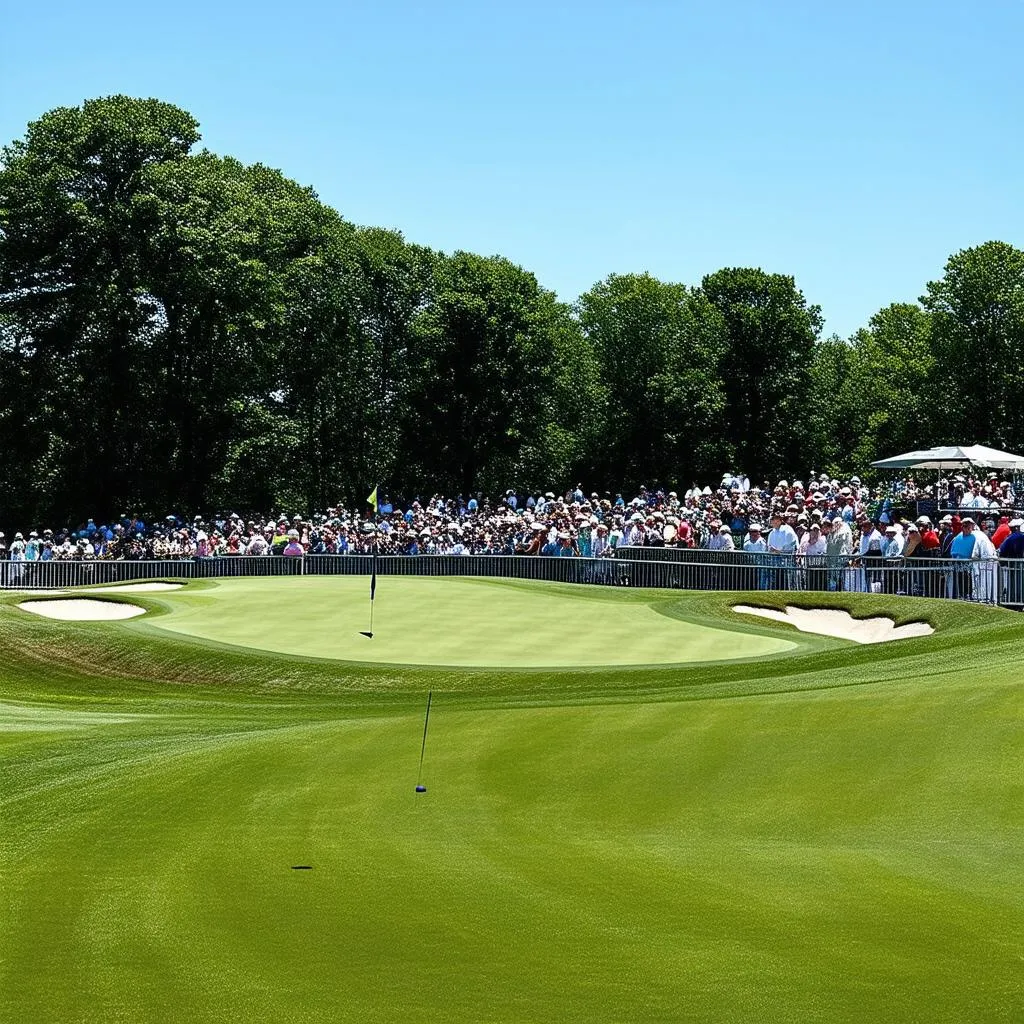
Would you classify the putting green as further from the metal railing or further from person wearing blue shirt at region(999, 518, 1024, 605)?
person wearing blue shirt at region(999, 518, 1024, 605)

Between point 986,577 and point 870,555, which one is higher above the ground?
point 870,555

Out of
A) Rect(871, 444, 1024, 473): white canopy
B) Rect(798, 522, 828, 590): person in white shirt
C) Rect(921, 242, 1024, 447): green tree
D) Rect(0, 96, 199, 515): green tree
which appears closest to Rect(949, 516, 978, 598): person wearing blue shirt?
Rect(798, 522, 828, 590): person in white shirt

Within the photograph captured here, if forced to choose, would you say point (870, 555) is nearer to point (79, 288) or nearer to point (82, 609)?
point (82, 609)

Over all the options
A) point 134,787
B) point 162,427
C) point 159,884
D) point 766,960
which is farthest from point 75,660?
point 162,427

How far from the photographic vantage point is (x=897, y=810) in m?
9.02

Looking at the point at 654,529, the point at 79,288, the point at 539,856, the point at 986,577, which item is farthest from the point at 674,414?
the point at 539,856

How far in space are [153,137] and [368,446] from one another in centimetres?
2015

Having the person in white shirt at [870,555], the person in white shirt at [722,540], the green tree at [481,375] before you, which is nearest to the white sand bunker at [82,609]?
the person in white shirt at [870,555]

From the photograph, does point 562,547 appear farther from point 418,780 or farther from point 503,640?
point 418,780

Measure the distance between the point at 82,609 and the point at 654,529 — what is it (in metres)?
15.0

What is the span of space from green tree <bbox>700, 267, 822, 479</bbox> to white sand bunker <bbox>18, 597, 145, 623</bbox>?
5759cm

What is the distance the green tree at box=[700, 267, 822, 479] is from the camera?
272 ft

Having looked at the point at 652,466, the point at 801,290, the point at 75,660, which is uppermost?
the point at 801,290

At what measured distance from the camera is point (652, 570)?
34688 millimetres
